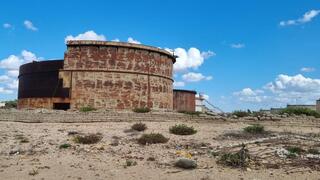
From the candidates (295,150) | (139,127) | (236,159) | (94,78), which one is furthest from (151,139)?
(94,78)

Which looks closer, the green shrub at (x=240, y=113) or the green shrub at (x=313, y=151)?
the green shrub at (x=313, y=151)

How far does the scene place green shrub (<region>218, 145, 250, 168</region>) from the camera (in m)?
13.1

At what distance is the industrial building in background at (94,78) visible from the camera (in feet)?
88.6

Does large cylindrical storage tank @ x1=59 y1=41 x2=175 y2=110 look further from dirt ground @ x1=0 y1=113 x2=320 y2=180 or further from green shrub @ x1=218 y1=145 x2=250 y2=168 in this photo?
green shrub @ x1=218 y1=145 x2=250 y2=168

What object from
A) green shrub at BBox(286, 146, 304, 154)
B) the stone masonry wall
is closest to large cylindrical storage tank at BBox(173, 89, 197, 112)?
the stone masonry wall

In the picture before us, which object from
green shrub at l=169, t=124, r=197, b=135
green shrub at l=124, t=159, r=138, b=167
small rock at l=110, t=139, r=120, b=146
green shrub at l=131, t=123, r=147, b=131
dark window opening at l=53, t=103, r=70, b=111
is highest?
dark window opening at l=53, t=103, r=70, b=111

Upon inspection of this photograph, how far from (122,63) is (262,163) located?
15721mm

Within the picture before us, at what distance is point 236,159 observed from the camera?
13.2 meters

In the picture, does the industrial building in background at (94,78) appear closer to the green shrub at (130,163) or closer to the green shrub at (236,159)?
the green shrub at (130,163)

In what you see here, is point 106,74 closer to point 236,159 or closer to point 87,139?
point 87,139

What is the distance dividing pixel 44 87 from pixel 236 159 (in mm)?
17513

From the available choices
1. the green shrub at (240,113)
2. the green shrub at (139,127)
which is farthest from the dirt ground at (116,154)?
the green shrub at (240,113)

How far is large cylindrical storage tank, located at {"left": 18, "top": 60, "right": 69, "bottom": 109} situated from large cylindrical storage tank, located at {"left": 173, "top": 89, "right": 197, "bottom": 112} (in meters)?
12.3

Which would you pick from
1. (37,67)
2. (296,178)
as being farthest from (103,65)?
(296,178)
